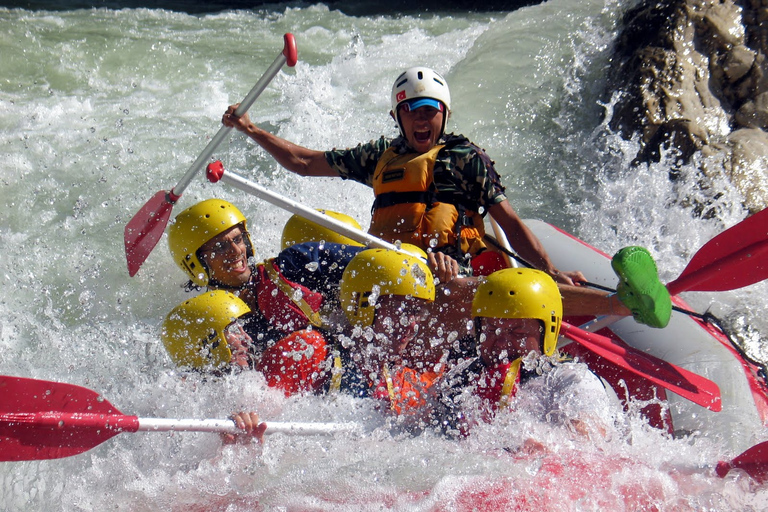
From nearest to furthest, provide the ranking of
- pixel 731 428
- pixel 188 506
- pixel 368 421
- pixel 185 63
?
pixel 188 506
pixel 368 421
pixel 731 428
pixel 185 63

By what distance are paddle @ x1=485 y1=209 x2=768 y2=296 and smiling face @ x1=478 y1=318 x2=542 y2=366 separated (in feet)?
2.93

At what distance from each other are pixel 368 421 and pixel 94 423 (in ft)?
3.18

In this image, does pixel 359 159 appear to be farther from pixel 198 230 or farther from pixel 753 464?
pixel 753 464

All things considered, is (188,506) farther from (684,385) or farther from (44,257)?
(44,257)

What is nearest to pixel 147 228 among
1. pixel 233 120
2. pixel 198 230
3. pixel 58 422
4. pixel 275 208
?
pixel 198 230

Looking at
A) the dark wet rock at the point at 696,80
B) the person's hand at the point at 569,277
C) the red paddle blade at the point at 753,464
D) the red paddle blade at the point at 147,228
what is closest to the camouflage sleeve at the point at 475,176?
the person's hand at the point at 569,277

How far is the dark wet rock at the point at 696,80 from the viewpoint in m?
5.71

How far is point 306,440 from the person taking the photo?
290cm

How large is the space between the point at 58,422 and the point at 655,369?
7.77 ft

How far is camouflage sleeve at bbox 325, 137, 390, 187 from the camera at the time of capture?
13.1 ft

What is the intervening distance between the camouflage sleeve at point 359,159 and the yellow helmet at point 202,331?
1.11m

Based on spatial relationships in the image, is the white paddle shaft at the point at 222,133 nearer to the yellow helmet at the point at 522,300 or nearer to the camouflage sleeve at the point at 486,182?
the camouflage sleeve at the point at 486,182

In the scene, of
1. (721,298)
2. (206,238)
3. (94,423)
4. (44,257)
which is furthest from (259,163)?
(94,423)

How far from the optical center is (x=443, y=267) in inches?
132
